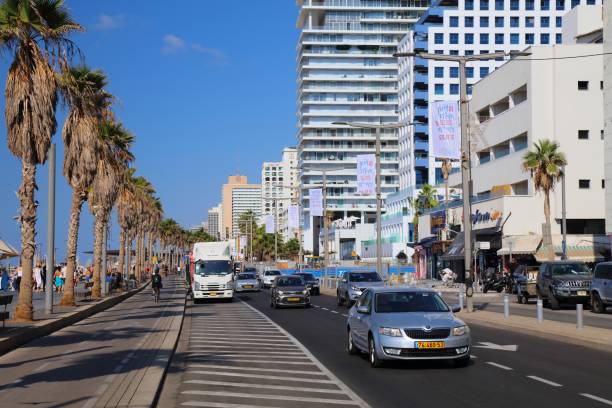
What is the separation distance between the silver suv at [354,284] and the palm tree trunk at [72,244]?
12.2 metres

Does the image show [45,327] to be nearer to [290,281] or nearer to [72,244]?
[72,244]

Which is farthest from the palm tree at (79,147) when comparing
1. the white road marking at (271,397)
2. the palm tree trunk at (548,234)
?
the palm tree trunk at (548,234)

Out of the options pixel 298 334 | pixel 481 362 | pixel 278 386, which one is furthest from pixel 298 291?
pixel 278 386

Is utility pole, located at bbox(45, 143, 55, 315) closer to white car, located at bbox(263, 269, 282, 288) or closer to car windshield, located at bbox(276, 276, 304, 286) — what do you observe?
car windshield, located at bbox(276, 276, 304, 286)

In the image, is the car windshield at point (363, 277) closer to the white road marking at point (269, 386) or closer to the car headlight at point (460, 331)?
the car headlight at point (460, 331)

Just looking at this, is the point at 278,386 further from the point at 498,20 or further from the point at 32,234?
the point at 498,20

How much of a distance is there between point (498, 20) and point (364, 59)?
3704 cm

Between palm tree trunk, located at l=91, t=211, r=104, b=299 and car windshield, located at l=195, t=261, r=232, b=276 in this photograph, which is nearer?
car windshield, located at l=195, t=261, r=232, b=276

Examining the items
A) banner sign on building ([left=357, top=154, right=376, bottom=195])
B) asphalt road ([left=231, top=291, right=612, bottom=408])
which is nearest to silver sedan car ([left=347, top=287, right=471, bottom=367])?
asphalt road ([left=231, top=291, right=612, bottom=408])

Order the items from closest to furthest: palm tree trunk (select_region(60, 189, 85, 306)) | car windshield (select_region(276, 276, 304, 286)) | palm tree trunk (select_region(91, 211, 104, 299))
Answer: palm tree trunk (select_region(60, 189, 85, 306)) → car windshield (select_region(276, 276, 304, 286)) → palm tree trunk (select_region(91, 211, 104, 299))

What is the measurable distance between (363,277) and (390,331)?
78.5 ft

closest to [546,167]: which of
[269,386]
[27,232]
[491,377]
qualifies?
[27,232]

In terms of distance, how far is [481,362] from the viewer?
15789 millimetres

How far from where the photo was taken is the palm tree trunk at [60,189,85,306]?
35469 millimetres
